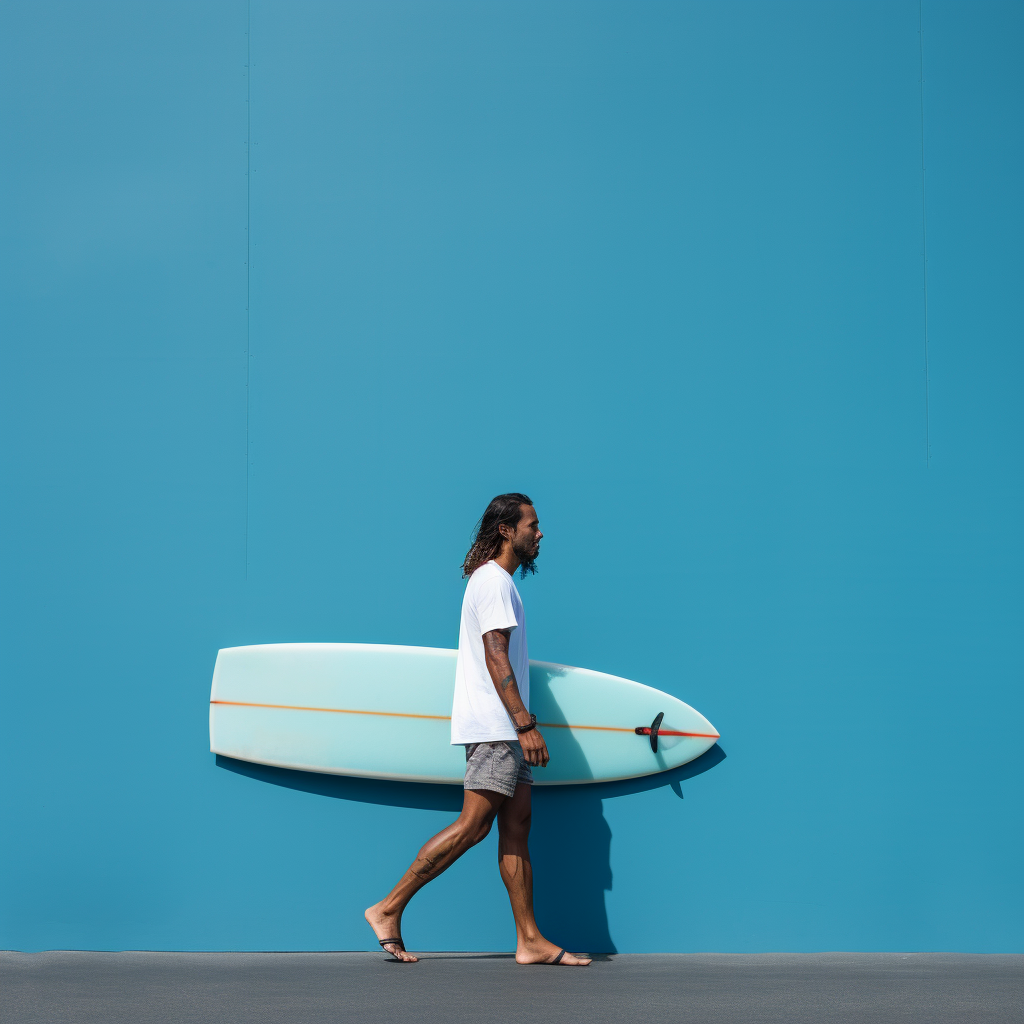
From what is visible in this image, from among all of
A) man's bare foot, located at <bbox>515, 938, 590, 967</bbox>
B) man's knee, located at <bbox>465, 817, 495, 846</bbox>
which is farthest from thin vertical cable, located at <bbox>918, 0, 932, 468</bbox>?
man's bare foot, located at <bbox>515, 938, 590, 967</bbox>

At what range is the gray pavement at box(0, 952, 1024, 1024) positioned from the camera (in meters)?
2.16

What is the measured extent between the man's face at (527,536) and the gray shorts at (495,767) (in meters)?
Answer: 0.52

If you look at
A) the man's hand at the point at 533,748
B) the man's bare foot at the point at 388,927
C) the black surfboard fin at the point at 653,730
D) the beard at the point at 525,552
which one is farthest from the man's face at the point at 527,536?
the man's bare foot at the point at 388,927

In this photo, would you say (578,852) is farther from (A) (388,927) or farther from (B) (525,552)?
(B) (525,552)

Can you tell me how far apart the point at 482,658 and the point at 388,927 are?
791mm

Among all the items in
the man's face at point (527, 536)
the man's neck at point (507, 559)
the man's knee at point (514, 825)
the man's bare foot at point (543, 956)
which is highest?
the man's face at point (527, 536)

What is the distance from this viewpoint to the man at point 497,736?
2527 millimetres

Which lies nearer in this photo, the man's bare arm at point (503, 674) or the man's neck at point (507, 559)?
the man's bare arm at point (503, 674)

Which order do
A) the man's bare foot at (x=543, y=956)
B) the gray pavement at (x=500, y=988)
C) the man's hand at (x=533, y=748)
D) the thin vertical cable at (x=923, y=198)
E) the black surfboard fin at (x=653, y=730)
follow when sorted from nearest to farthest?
the gray pavement at (x=500, y=988) < the man's hand at (x=533, y=748) < the man's bare foot at (x=543, y=956) < the black surfboard fin at (x=653, y=730) < the thin vertical cable at (x=923, y=198)

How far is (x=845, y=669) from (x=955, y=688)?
345 millimetres

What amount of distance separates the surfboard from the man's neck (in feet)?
1.12

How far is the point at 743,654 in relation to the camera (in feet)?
9.50

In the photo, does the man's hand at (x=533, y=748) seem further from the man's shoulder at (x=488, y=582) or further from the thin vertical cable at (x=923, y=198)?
the thin vertical cable at (x=923, y=198)

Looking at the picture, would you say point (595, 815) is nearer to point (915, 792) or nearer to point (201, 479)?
point (915, 792)
